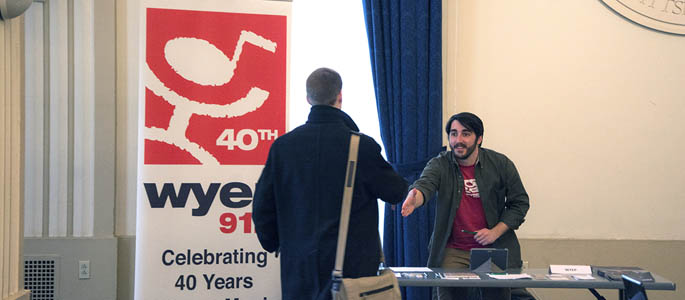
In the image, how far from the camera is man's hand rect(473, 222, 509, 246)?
312 centimetres

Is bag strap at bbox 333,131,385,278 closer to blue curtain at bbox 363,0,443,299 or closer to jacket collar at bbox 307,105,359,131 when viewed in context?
jacket collar at bbox 307,105,359,131

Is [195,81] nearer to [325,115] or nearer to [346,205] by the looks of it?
[325,115]

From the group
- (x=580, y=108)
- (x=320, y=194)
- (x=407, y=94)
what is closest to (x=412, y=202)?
(x=320, y=194)

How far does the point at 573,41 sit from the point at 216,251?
2655mm

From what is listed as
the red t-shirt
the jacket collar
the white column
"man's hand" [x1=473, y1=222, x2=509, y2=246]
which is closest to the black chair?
"man's hand" [x1=473, y1=222, x2=509, y2=246]

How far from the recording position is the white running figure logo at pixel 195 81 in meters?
3.44

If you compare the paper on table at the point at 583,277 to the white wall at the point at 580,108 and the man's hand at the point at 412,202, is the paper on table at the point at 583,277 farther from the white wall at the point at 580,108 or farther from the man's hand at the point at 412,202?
the white wall at the point at 580,108

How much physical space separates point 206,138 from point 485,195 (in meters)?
1.53

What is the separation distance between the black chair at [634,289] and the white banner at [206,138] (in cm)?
181

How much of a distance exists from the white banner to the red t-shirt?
103 cm

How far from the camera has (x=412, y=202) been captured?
3.07 m

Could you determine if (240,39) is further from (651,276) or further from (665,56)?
(665,56)

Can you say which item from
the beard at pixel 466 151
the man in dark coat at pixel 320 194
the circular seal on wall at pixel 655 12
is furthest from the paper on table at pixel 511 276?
the circular seal on wall at pixel 655 12

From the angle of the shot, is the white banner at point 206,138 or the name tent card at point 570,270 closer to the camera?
the name tent card at point 570,270
